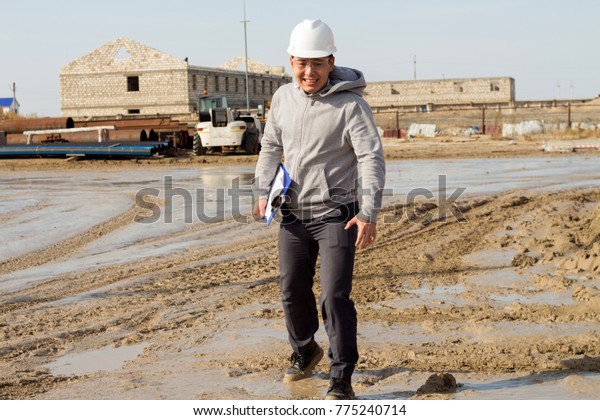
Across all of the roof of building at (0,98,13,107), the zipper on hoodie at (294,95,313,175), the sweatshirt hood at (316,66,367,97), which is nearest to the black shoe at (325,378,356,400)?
the zipper on hoodie at (294,95,313,175)

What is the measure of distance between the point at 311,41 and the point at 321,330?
2.44m

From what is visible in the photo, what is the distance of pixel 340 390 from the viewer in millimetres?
4758

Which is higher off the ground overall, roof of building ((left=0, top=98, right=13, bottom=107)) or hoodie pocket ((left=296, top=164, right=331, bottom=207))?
roof of building ((left=0, top=98, right=13, bottom=107))

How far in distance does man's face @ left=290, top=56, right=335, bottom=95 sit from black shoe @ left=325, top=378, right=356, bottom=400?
1.50 m

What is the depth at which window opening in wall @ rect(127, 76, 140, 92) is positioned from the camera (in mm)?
68500

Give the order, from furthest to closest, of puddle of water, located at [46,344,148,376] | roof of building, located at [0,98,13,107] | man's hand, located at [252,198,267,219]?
roof of building, located at [0,98,13,107] < puddle of water, located at [46,344,148,376] < man's hand, located at [252,198,267,219]

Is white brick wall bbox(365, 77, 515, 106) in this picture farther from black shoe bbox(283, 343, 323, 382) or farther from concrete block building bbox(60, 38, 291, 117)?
black shoe bbox(283, 343, 323, 382)

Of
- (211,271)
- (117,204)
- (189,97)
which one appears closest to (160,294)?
(211,271)

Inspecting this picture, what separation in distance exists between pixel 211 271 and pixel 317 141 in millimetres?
4655

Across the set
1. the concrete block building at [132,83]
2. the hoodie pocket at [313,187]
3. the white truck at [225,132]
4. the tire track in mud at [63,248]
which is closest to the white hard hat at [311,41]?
the hoodie pocket at [313,187]

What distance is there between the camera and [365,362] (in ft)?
18.7

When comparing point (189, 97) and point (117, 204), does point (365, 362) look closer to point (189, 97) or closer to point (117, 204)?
point (117, 204)

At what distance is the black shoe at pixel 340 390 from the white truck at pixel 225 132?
27768 mm

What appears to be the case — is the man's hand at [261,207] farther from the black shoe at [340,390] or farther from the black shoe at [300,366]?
the black shoe at [340,390]
